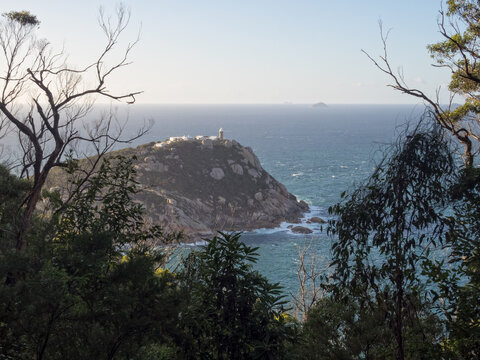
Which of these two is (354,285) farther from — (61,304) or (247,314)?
(61,304)

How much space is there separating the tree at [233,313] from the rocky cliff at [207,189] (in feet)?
193

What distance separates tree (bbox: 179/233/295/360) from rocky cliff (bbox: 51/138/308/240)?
5889 centimetres

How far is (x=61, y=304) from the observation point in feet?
22.4

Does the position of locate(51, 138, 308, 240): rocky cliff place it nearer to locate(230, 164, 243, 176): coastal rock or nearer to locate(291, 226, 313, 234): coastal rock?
locate(230, 164, 243, 176): coastal rock

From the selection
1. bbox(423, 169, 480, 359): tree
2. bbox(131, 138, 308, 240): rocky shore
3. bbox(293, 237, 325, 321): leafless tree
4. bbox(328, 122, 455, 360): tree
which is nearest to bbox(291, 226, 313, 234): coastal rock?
bbox(131, 138, 308, 240): rocky shore

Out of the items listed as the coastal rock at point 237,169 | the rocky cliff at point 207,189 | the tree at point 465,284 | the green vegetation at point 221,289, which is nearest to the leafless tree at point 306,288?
the green vegetation at point 221,289

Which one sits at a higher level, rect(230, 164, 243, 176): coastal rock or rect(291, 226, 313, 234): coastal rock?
rect(230, 164, 243, 176): coastal rock

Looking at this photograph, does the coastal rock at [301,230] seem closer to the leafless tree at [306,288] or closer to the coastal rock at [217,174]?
the leafless tree at [306,288]

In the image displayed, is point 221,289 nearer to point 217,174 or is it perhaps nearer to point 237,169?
point 217,174

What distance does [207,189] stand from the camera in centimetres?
8950

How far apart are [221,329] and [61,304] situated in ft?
9.21

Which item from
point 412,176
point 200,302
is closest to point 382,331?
point 412,176

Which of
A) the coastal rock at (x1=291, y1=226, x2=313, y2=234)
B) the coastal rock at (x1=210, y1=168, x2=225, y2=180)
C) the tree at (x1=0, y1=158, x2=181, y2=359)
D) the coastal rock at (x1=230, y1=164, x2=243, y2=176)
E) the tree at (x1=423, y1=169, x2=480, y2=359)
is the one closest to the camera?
the tree at (x1=0, y1=158, x2=181, y2=359)

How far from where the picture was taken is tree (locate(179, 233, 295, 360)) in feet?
25.7
